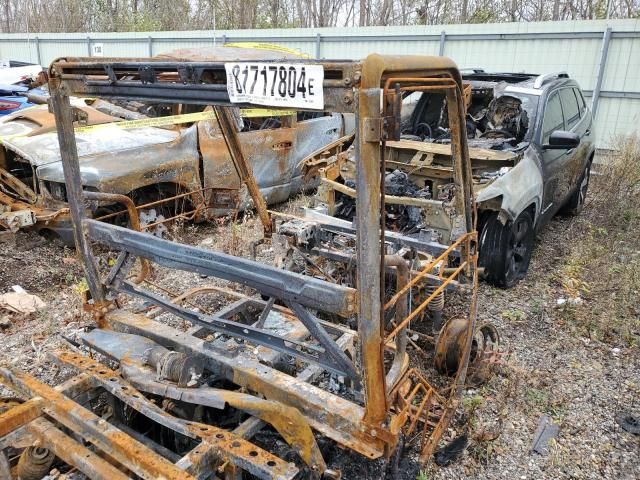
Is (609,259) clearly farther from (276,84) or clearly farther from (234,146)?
(276,84)

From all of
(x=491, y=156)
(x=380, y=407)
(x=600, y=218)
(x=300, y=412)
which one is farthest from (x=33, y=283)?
(x=600, y=218)

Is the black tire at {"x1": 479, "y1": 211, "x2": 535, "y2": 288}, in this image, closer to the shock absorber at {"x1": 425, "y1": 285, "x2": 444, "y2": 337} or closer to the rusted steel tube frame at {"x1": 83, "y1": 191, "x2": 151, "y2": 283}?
the shock absorber at {"x1": 425, "y1": 285, "x2": 444, "y2": 337}

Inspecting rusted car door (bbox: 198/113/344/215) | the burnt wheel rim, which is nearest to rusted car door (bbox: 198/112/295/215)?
rusted car door (bbox: 198/113/344/215)

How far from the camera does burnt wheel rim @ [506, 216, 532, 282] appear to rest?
500cm

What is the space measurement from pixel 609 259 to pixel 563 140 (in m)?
1.58

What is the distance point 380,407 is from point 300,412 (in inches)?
15.6

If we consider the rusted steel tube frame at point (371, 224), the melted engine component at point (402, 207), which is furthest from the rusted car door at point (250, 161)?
the rusted steel tube frame at point (371, 224)

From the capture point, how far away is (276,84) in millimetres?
2053

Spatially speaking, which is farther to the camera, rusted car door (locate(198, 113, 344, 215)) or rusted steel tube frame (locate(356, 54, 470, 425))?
rusted car door (locate(198, 113, 344, 215))

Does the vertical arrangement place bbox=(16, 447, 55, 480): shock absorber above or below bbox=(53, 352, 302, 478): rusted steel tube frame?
below

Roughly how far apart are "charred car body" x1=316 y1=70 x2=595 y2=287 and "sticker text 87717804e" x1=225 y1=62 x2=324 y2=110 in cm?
236

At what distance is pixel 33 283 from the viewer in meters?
4.99

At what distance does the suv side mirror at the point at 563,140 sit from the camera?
505 cm

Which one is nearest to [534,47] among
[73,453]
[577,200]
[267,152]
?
[577,200]
